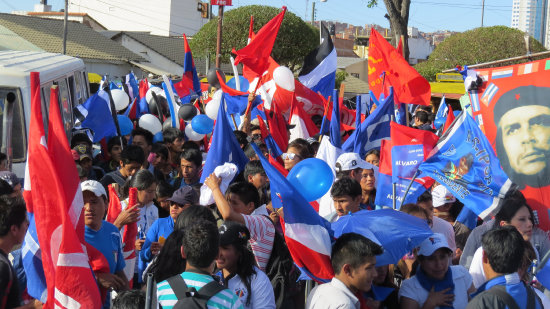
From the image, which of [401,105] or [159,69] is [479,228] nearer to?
[401,105]

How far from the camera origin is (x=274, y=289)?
4.47 m

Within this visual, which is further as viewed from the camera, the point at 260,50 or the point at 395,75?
→ the point at 260,50

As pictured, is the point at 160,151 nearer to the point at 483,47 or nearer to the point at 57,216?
the point at 57,216

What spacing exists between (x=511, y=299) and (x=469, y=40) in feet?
109

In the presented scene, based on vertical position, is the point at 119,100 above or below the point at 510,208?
above

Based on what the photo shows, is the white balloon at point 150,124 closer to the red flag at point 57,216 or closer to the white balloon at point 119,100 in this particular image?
the white balloon at point 119,100

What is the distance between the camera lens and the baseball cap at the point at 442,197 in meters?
6.27

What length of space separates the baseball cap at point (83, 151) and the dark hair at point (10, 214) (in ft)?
12.3

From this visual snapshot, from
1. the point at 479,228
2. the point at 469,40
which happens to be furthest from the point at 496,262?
the point at 469,40

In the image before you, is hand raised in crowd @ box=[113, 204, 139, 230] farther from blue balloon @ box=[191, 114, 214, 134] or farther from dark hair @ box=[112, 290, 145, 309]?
blue balloon @ box=[191, 114, 214, 134]

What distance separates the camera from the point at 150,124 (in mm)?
11320

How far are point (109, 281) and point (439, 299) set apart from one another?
1.90 m

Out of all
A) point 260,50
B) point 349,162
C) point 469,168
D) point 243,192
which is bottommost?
point 243,192

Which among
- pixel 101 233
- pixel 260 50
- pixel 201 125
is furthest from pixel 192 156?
pixel 260 50
